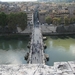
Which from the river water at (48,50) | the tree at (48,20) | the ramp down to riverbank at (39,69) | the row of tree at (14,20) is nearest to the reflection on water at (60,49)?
the river water at (48,50)

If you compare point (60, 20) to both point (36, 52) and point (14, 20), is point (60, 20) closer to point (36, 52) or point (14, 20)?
point (14, 20)

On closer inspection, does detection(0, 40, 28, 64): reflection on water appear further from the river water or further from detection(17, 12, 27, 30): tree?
detection(17, 12, 27, 30): tree

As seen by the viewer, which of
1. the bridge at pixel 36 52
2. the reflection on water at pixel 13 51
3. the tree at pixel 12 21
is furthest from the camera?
the tree at pixel 12 21

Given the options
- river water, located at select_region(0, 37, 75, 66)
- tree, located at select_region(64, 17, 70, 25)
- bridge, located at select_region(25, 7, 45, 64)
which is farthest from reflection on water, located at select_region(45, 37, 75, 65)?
tree, located at select_region(64, 17, 70, 25)

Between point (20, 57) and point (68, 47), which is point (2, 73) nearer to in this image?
point (20, 57)

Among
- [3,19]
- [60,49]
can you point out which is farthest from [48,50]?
[3,19]

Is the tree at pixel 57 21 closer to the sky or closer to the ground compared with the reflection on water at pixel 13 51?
closer to the sky

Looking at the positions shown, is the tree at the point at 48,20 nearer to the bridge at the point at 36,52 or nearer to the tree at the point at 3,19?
the bridge at the point at 36,52
